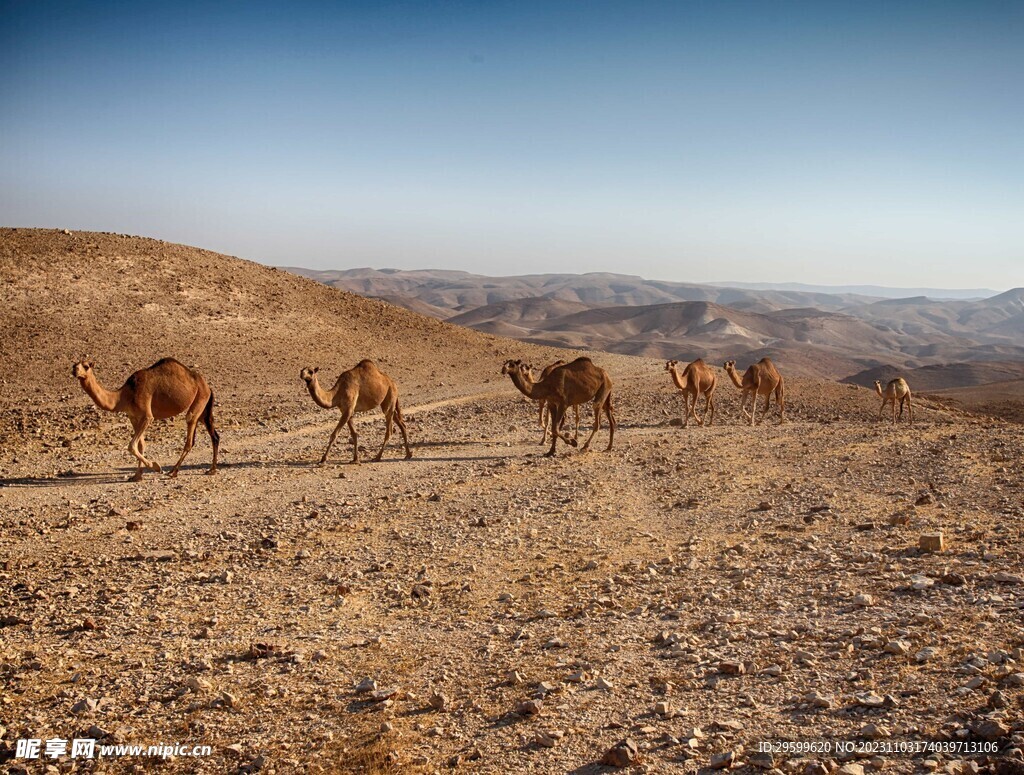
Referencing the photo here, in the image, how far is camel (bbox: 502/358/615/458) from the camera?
1738cm

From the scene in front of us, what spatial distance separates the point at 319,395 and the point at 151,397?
3.15 metres

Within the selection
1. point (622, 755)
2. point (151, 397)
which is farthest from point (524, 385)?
point (622, 755)

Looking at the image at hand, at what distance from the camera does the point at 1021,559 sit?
8656 mm

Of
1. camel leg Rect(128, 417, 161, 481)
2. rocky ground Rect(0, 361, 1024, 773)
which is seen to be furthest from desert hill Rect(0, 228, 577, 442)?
rocky ground Rect(0, 361, 1024, 773)

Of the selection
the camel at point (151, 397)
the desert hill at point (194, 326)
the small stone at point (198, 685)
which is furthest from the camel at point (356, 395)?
the small stone at point (198, 685)

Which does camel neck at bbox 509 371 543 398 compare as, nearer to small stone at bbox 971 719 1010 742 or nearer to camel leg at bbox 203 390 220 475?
camel leg at bbox 203 390 220 475

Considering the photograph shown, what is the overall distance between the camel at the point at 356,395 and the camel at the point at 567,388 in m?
2.65

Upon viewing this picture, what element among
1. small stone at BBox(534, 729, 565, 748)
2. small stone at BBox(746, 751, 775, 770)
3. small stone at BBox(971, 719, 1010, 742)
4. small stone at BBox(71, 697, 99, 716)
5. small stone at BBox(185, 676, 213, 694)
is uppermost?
small stone at BBox(971, 719, 1010, 742)

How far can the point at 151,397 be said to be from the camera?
14609 mm

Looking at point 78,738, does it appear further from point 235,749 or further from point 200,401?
point 200,401

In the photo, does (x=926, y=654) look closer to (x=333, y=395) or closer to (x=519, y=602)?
(x=519, y=602)

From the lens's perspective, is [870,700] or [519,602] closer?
[870,700]

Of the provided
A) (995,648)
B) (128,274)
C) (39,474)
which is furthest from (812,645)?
(128,274)

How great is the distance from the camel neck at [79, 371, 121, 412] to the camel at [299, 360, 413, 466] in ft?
11.5
